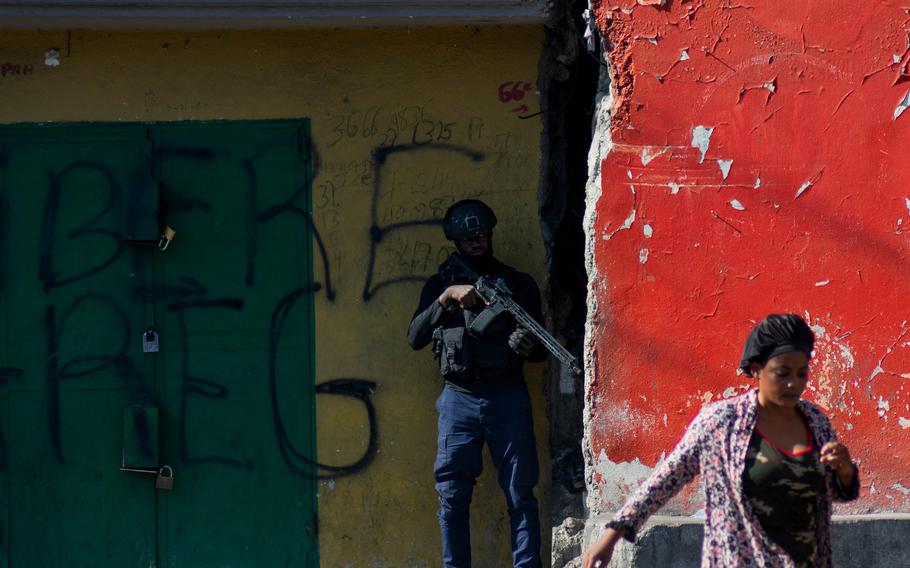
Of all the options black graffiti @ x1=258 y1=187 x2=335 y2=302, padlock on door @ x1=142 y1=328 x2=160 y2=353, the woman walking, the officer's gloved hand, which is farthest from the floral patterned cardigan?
padlock on door @ x1=142 y1=328 x2=160 y2=353

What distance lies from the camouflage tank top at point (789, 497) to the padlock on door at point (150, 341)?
3.41m

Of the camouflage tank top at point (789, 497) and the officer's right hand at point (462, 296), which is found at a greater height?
the officer's right hand at point (462, 296)

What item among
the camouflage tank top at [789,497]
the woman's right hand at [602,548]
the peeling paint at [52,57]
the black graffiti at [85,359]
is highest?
the peeling paint at [52,57]

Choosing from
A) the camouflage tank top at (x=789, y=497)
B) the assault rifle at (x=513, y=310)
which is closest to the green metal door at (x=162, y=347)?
the assault rifle at (x=513, y=310)

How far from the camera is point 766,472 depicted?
11.9ft

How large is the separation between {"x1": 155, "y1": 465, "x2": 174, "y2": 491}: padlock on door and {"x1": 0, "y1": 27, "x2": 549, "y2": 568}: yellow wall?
758mm

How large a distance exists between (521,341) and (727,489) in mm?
1882

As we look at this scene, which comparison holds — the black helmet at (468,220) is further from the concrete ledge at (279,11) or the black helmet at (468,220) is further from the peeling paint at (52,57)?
the peeling paint at (52,57)

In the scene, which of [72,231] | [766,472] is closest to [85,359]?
[72,231]

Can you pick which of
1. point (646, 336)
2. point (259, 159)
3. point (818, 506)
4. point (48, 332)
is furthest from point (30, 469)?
point (818, 506)

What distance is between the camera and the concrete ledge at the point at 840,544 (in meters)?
5.20

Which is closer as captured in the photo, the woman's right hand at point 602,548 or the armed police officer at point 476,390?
the woman's right hand at point 602,548

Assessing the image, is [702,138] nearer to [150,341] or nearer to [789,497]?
[789,497]

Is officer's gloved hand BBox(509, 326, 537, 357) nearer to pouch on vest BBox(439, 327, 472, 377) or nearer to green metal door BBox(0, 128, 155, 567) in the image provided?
pouch on vest BBox(439, 327, 472, 377)
